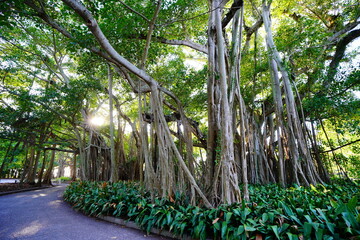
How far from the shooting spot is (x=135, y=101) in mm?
9312

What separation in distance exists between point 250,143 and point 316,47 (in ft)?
9.87

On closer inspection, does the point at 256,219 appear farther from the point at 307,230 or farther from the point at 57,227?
the point at 57,227

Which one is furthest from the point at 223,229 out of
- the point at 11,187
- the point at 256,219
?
Answer: the point at 11,187

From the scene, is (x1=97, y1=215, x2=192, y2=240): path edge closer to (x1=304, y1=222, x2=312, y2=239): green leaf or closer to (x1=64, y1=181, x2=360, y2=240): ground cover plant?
(x1=64, y1=181, x2=360, y2=240): ground cover plant

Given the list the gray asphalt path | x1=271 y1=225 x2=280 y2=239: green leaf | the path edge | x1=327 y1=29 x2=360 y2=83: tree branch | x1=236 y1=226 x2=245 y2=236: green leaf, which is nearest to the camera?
x1=271 y1=225 x2=280 y2=239: green leaf

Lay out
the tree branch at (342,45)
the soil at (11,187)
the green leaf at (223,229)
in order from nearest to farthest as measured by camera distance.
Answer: the green leaf at (223,229), the tree branch at (342,45), the soil at (11,187)

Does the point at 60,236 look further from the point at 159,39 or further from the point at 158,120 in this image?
the point at 159,39

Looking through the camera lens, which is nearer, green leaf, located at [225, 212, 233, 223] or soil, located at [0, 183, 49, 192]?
green leaf, located at [225, 212, 233, 223]

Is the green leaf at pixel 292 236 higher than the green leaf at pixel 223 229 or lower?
higher

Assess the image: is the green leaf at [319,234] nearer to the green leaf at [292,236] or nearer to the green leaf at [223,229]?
the green leaf at [292,236]

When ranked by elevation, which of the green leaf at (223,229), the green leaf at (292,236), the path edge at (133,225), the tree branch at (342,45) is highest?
the tree branch at (342,45)

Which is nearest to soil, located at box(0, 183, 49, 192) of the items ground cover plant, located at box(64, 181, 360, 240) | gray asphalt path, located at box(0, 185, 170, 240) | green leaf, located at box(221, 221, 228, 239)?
gray asphalt path, located at box(0, 185, 170, 240)

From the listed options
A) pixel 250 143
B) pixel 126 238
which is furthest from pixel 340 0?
pixel 126 238

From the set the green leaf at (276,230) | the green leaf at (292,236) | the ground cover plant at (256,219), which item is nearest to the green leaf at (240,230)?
the ground cover plant at (256,219)
